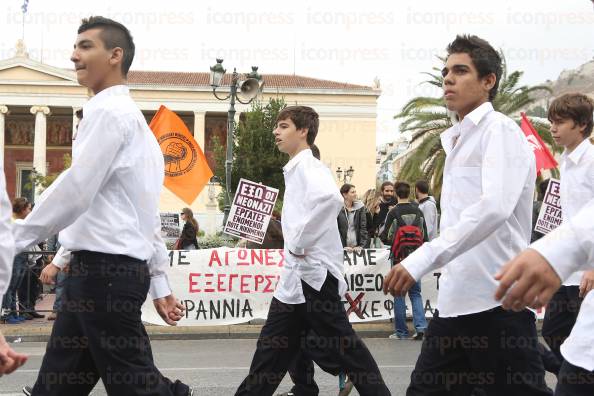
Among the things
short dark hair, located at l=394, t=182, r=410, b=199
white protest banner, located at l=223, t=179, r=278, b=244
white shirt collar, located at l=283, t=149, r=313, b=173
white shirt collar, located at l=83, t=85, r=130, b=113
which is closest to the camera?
white shirt collar, located at l=83, t=85, r=130, b=113

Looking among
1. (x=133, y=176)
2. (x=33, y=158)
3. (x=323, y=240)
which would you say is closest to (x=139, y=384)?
(x=133, y=176)

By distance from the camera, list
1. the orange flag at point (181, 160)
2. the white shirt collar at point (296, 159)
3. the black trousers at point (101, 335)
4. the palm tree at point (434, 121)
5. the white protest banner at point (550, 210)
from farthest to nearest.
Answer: the palm tree at point (434, 121) < the orange flag at point (181, 160) < the white protest banner at point (550, 210) < the white shirt collar at point (296, 159) < the black trousers at point (101, 335)

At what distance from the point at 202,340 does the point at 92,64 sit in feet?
24.3

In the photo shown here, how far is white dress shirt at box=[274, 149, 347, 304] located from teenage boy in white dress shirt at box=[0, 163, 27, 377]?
2.58 metres

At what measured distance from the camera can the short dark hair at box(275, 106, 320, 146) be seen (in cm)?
544

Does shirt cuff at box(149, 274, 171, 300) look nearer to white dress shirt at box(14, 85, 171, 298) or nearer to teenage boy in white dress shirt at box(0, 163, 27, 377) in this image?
white dress shirt at box(14, 85, 171, 298)

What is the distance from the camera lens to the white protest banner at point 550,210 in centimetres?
930

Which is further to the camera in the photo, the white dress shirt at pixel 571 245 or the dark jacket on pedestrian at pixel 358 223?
the dark jacket on pedestrian at pixel 358 223

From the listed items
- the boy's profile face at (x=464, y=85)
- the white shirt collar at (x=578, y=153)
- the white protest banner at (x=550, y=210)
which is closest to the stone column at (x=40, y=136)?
the white protest banner at (x=550, y=210)

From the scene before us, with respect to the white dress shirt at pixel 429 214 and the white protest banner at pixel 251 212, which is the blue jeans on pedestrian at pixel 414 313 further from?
the white protest banner at pixel 251 212

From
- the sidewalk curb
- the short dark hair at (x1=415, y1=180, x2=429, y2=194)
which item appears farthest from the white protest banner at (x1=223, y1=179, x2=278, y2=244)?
the short dark hair at (x1=415, y1=180, x2=429, y2=194)

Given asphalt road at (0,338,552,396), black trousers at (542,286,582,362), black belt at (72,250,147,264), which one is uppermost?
black belt at (72,250,147,264)

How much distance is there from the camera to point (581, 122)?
5402mm

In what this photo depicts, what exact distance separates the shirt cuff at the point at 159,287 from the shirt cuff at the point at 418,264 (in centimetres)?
119
